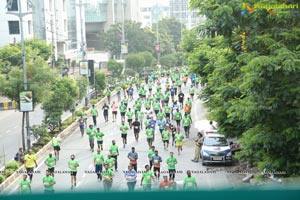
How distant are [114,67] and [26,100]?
90.7 feet

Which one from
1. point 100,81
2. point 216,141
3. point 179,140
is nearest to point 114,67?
point 100,81

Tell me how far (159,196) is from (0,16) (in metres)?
51.3

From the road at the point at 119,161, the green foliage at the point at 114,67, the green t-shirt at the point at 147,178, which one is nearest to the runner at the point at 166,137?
the road at the point at 119,161

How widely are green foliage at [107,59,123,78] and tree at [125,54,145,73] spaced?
7223mm

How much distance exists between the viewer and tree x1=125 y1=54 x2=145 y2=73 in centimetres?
5828

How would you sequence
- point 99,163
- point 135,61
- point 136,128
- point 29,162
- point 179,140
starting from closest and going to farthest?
point 99,163 < point 29,162 < point 179,140 < point 136,128 < point 135,61

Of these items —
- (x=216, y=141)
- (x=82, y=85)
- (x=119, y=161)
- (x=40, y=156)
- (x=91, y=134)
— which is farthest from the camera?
(x=82, y=85)

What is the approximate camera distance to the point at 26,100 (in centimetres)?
2278

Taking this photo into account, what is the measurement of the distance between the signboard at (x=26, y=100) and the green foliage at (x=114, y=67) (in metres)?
27.5

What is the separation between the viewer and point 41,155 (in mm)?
22734

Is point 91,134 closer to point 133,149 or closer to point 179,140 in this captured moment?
point 179,140

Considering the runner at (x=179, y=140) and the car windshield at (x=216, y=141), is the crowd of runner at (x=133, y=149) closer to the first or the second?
the runner at (x=179, y=140)

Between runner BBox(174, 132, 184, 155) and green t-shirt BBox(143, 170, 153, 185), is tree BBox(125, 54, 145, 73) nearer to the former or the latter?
runner BBox(174, 132, 184, 155)

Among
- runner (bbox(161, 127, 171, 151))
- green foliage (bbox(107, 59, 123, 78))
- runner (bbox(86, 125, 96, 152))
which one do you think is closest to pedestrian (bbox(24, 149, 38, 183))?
runner (bbox(86, 125, 96, 152))
